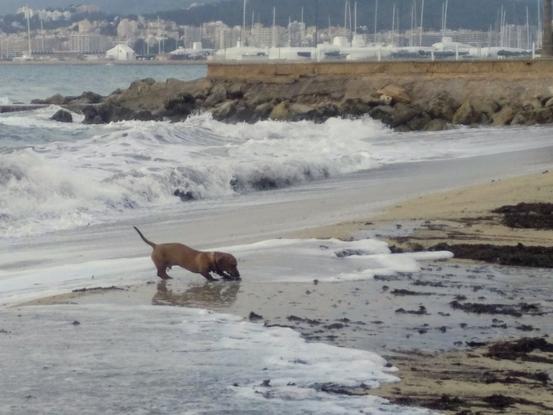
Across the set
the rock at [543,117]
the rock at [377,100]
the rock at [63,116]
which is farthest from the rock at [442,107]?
the rock at [63,116]

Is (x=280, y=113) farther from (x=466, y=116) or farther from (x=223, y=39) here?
(x=223, y=39)

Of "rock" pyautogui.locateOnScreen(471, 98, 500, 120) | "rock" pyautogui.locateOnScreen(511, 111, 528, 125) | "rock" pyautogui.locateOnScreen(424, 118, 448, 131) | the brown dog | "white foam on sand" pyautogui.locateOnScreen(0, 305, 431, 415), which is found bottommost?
"rock" pyautogui.locateOnScreen(424, 118, 448, 131)

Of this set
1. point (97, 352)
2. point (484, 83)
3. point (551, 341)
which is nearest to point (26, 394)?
point (97, 352)

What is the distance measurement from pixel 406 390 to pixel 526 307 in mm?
2609

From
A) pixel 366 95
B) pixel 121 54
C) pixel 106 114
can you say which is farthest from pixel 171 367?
pixel 121 54

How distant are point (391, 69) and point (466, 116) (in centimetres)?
763

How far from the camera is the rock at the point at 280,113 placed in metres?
41.3

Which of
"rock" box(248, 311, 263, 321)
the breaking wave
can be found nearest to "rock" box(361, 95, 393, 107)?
the breaking wave

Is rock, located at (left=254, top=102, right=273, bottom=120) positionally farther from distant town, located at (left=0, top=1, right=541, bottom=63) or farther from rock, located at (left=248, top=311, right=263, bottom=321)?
distant town, located at (left=0, top=1, right=541, bottom=63)

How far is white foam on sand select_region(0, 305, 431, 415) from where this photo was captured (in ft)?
20.4

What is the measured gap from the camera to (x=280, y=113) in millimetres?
41438

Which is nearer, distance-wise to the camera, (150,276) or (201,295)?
(201,295)

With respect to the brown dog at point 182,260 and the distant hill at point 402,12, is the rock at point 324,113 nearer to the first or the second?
the brown dog at point 182,260

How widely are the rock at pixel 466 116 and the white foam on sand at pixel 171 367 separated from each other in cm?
2988
